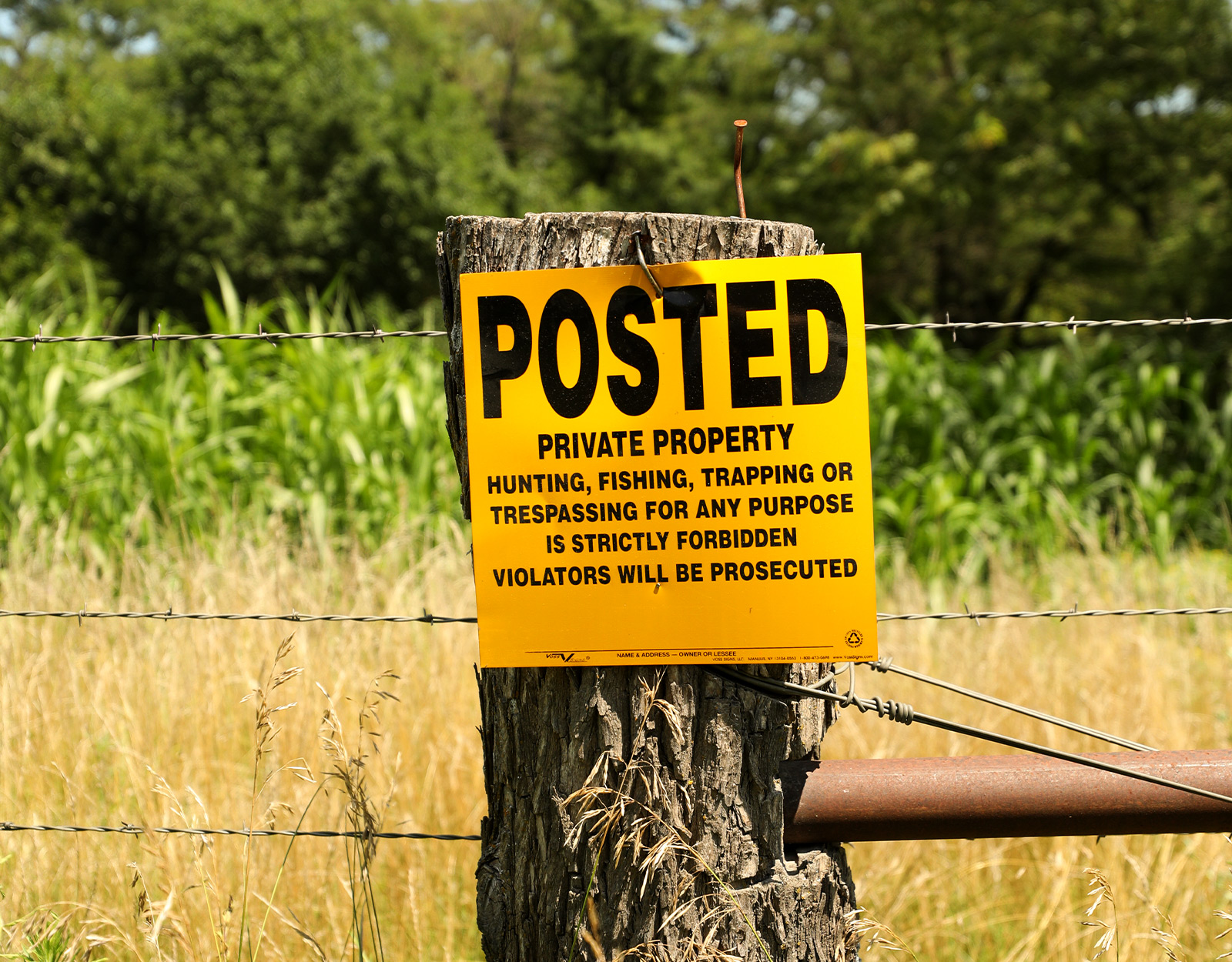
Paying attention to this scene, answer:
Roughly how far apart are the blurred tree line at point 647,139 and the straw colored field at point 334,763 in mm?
8164

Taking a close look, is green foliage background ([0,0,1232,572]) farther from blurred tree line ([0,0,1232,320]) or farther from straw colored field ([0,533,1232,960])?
straw colored field ([0,533,1232,960])

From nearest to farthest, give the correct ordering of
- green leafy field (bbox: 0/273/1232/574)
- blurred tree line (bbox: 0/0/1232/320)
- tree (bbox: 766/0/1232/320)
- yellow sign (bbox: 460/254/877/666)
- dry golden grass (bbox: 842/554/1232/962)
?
yellow sign (bbox: 460/254/877/666), dry golden grass (bbox: 842/554/1232/962), green leafy field (bbox: 0/273/1232/574), tree (bbox: 766/0/1232/320), blurred tree line (bbox: 0/0/1232/320)

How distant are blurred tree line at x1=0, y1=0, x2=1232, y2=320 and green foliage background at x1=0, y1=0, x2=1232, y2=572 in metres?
0.06

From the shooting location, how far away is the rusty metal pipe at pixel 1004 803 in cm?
127

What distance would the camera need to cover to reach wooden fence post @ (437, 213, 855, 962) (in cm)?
125

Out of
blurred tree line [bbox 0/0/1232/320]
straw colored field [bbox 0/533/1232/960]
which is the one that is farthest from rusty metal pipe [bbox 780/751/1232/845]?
blurred tree line [bbox 0/0/1232/320]

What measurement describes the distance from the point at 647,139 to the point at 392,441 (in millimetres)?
14799

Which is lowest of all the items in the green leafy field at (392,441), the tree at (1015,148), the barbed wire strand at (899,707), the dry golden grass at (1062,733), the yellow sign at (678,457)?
the dry golden grass at (1062,733)

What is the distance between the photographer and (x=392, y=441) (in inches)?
194

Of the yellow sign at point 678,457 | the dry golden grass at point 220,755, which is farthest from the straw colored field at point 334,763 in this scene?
the yellow sign at point 678,457

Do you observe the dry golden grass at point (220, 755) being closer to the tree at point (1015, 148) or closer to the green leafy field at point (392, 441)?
the green leafy field at point (392, 441)

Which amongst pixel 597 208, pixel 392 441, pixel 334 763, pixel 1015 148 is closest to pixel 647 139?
pixel 597 208

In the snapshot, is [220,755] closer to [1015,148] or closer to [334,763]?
[334,763]

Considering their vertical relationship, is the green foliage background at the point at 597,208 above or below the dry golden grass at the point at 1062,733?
above
